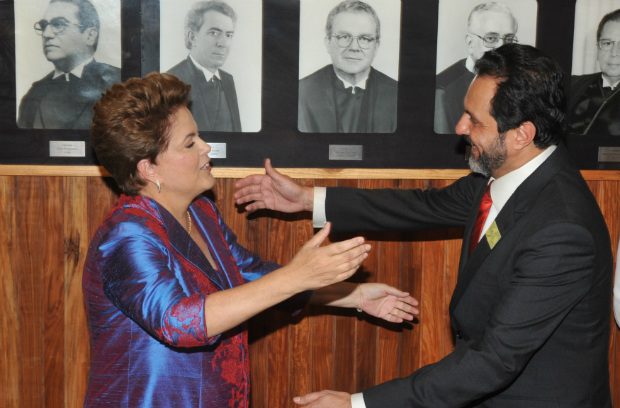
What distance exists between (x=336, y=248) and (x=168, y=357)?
24.4 inches

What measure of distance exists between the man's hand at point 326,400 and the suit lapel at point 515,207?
0.50 meters

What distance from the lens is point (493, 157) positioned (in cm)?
201

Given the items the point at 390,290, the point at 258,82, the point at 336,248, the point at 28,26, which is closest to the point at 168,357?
the point at 336,248

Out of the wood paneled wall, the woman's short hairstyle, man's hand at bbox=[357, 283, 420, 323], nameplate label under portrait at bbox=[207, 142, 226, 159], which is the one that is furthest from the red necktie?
nameplate label under portrait at bbox=[207, 142, 226, 159]

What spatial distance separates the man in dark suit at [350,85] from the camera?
2711 mm

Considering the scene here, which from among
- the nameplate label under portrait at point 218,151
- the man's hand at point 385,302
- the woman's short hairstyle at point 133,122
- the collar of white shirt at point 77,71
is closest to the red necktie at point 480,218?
the man's hand at point 385,302

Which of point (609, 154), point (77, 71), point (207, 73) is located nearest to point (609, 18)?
point (609, 154)

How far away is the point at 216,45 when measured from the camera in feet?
8.67

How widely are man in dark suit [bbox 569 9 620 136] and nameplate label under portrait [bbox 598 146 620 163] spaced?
2.9 inches

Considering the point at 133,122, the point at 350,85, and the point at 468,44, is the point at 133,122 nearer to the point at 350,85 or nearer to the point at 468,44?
the point at 350,85

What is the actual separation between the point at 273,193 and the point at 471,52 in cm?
114

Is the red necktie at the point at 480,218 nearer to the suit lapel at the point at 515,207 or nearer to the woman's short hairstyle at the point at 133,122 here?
the suit lapel at the point at 515,207

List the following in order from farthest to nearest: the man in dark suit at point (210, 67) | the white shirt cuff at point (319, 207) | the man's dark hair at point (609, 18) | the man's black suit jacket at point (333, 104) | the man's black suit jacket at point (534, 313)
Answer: the man's dark hair at point (609, 18), the man's black suit jacket at point (333, 104), the man in dark suit at point (210, 67), the white shirt cuff at point (319, 207), the man's black suit jacket at point (534, 313)

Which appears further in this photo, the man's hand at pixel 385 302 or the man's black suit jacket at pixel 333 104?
the man's black suit jacket at pixel 333 104
